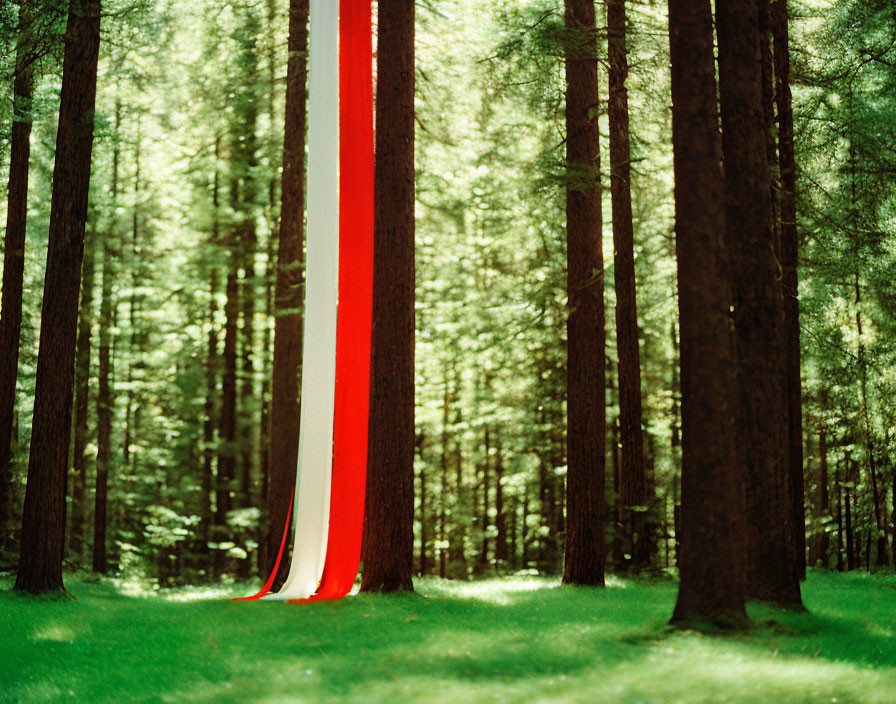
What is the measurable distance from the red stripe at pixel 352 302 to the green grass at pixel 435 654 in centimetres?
61

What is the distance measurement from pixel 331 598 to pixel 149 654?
2.45m

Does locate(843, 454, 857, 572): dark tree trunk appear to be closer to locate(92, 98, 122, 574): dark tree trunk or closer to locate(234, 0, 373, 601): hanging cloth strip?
locate(234, 0, 373, 601): hanging cloth strip

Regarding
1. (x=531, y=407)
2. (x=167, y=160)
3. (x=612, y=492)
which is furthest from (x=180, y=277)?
(x=612, y=492)

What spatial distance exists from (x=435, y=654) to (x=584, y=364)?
530 centimetres

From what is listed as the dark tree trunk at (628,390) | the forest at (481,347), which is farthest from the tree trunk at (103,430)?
the dark tree trunk at (628,390)

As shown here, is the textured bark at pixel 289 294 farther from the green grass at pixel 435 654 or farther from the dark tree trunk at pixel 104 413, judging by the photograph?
the dark tree trunk at pixel 104 413

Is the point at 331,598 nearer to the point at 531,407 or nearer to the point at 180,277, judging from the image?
the point at 531,407

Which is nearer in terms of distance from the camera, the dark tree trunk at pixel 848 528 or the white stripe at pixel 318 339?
the white stripe at pixel 318 339

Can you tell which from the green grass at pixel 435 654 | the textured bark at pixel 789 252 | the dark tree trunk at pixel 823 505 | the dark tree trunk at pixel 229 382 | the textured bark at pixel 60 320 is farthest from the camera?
the dark tree trunk at pixel 823 505

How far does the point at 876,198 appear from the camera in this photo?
13.9m

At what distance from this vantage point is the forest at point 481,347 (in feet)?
22.5

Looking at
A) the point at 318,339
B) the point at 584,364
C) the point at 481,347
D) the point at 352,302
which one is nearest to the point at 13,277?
the point at 318,339

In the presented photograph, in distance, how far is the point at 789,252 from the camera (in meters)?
11.7

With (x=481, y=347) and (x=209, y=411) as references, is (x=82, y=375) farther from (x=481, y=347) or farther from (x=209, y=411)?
(x=481, y=347)
